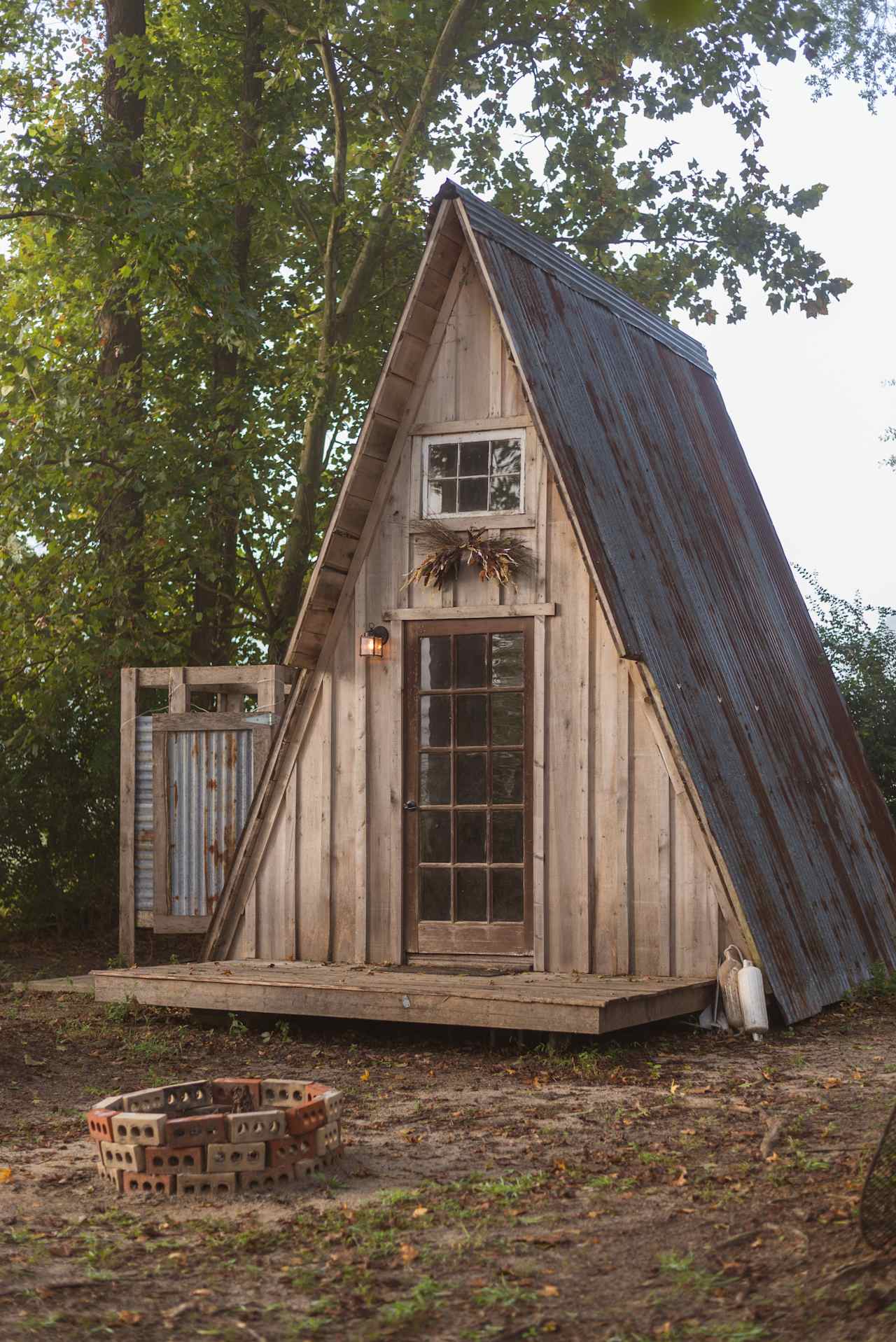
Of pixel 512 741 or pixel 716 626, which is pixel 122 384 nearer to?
pixel 716 626

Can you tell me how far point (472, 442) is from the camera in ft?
34.1

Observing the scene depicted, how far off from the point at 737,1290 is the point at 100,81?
56.2ft

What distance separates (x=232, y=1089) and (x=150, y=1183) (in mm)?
734

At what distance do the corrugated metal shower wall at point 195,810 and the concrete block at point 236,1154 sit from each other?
592 cm

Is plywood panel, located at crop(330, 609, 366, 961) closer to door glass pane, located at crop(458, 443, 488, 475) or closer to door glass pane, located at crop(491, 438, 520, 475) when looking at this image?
door glass pane, located at crop(458, 443, 488, 475)

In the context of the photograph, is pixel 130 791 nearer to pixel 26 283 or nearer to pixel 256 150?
pixel 256 150

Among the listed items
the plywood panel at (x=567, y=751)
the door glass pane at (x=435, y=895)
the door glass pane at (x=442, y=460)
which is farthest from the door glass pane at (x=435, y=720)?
the door glass pane at (x=442, y=460)

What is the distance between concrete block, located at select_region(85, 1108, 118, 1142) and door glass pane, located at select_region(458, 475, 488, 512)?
217 inches

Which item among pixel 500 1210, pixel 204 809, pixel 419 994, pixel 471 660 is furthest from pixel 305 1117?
pixel 204 809

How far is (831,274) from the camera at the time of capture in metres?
18.9

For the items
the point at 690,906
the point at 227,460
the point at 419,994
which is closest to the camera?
the point at 419,994

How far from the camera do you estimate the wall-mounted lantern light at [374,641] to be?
10.5m

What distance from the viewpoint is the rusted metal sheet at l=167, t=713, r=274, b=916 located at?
11734 millimetres

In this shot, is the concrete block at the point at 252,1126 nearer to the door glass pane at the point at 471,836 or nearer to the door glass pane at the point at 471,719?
the door glass pane at the point at 471,836
